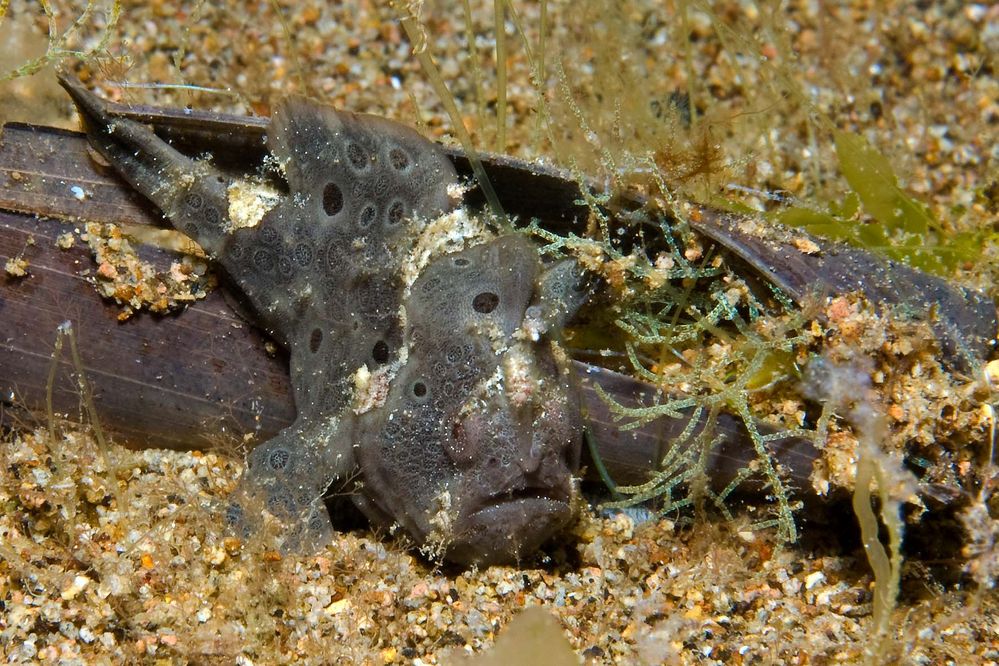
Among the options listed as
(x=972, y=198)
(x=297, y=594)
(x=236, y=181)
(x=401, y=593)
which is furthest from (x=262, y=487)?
(x=972, y=198)

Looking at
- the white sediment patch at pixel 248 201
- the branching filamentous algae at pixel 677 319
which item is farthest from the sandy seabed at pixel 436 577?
the white sediment patch at pixel 248 201

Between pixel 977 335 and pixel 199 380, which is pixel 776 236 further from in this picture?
pixel 199 380

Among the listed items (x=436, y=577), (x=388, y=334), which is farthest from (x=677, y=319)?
(x=436, y=577)

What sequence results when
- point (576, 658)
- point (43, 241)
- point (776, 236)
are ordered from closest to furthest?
point (576, 658) → point (776, 236) → point (43, 241)

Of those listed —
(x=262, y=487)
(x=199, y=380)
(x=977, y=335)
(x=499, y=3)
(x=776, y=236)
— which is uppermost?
(x=499, y=3)

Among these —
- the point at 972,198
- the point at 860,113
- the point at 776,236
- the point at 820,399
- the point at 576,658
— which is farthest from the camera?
the point at 860,113

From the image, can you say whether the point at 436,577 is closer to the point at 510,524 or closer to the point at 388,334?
the point at 510,524

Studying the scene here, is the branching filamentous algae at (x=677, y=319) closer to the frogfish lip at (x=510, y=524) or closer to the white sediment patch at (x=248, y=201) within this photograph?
the frogfish lip at (x=510, y=524)

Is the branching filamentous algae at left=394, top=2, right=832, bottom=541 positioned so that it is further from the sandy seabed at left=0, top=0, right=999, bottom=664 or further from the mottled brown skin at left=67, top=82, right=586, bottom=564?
the mottled brown skin at left=67, top=82, right=586, bottom=564
